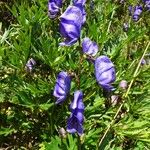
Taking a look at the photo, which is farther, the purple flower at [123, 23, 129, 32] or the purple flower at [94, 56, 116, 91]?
the purple flower at [123, 23, 129, 32]

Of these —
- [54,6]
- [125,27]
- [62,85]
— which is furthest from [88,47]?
[125,27]

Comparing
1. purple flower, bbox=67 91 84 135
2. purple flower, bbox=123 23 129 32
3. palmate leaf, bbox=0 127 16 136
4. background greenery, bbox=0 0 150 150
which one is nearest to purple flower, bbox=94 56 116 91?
purple flower, bbox=67 91 84 135

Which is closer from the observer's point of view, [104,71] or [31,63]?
[104,71]

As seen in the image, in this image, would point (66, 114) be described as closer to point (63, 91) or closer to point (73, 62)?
point (73, 62)

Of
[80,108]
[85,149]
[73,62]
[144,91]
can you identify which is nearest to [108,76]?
[80,108]

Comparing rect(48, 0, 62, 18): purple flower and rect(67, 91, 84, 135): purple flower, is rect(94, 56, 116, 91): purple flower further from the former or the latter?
rect(48, 0, 62, 18): purple flower

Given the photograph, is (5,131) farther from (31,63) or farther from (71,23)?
(71,23)

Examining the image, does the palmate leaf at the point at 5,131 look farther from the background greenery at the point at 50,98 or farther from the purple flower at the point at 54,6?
the purple flower at the point at 54,6
